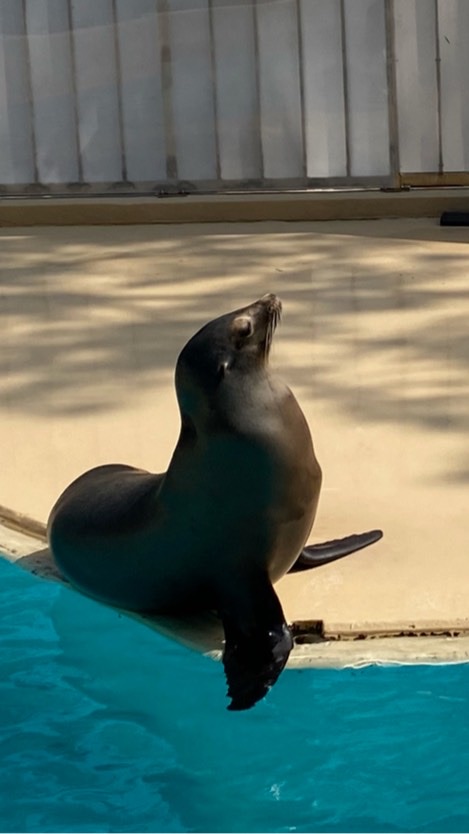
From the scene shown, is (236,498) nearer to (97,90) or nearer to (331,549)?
(331,549)

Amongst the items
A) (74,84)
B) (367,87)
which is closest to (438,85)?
(367,87)

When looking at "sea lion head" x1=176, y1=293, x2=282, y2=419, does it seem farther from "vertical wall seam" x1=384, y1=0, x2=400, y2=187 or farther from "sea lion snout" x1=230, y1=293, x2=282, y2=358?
"vertical wall seam" x1=384, y1=0, x2=400, y2=187

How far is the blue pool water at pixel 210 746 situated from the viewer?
2.75 metres

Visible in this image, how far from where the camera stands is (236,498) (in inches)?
121

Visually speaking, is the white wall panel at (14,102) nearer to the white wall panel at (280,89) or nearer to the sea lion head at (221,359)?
the white wall panel at (280,89)

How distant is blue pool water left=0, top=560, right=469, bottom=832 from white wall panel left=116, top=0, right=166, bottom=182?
4929mm

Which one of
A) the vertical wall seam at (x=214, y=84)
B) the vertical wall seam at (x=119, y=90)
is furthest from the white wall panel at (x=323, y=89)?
the vertical wall seam at (x=119, y=90)

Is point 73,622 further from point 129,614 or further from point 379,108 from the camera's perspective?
point 379,108

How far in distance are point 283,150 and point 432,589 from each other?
4866 millimetres

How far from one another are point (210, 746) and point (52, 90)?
571 centimetres

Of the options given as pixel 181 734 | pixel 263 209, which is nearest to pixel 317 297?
pixel 263 209

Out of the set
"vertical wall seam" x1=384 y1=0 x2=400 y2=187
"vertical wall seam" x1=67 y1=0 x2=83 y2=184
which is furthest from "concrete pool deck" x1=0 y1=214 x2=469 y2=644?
"vertical wall seam" x1=67 y1=0 x2=83 y2=184

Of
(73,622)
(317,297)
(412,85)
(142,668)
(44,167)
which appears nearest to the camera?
(142,668)

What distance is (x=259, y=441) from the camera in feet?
10.00
